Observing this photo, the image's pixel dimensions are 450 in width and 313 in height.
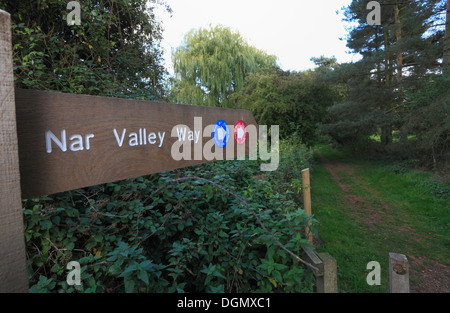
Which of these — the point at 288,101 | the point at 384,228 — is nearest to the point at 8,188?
the point at 384,228

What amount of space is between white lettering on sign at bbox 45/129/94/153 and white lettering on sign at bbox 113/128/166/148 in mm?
105

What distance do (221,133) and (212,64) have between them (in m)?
12.9

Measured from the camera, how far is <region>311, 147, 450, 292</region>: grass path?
3037mm

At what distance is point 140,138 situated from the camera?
94cm

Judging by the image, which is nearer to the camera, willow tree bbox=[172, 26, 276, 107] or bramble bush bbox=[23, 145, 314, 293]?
bramble bush bbox=[23, 145, 314, 293]

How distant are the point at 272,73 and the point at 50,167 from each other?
1389cm

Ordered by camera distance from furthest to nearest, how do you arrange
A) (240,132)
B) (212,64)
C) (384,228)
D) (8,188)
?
→ 1. (212,64)
2. (384,228)
3. (240,132)
4. (8,188)

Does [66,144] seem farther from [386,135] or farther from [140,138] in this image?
[386,135]

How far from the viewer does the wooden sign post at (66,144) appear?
23.3 inches

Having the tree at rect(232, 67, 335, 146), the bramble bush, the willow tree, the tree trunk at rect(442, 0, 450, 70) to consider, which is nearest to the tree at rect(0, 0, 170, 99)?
the bramble bush

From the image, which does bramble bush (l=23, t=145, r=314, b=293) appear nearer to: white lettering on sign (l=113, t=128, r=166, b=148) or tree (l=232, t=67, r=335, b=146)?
white lettering on sign (l=113, t=128, r=166, b=148)

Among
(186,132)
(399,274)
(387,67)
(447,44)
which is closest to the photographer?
(186,132)

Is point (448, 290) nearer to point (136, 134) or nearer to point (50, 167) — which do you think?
point (136, 134)

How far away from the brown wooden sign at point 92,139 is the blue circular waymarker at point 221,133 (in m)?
0.20
